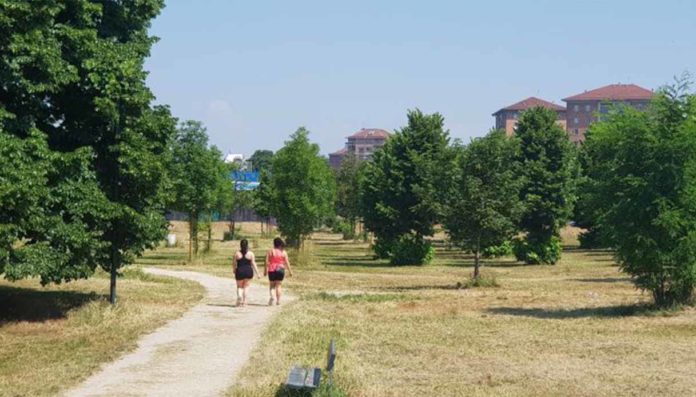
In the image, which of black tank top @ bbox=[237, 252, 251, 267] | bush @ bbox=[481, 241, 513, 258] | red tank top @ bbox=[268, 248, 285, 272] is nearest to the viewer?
black tank top @ bbox=[237, 252, 251, 267]

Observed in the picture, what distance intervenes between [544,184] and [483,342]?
3555 cm

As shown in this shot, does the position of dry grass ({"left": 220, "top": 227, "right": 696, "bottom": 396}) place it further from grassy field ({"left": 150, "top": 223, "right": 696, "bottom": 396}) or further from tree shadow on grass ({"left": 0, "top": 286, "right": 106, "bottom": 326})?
tree shadow on grass ({"left": 0, "top": 286, "right": 106, "bottom": 326})

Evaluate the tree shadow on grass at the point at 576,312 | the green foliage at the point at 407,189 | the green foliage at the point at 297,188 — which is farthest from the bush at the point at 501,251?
the tree shadow on grass at the point at 576,312

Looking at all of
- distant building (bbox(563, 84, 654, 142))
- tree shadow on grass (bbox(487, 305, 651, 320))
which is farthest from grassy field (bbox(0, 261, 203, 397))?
distant building (bbox(563, 84, 654, 142))

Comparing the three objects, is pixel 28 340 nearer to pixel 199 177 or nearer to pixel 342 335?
pixel 342 335

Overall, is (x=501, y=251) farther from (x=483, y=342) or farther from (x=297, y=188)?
(x=483, y=342)

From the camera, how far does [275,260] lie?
68.7ft

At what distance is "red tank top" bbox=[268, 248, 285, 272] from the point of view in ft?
68.8

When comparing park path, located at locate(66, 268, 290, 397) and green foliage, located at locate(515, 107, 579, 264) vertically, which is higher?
green foliage, located at locate(515, 107, 579, 264)

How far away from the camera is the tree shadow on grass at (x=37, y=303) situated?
1797 cm

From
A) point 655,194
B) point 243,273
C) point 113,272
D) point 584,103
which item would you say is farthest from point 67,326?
point 584,103

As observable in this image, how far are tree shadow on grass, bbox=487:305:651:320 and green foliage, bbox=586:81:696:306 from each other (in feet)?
2.31

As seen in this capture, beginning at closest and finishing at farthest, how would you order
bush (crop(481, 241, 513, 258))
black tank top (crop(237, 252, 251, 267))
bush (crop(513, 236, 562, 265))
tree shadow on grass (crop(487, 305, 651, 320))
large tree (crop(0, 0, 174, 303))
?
large tree (crop(0, 0, 174, 303)) < black tank top (crop(237, 252, 251, 267)) < tree shadow on grass (crop(487, 305, 651, 320)) < bush (crop(513, 236, 562, 265)) < bush (crop(481, 241, 513, 258))

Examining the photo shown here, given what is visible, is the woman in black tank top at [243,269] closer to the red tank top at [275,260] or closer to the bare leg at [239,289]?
the bare leg at [239,289]
